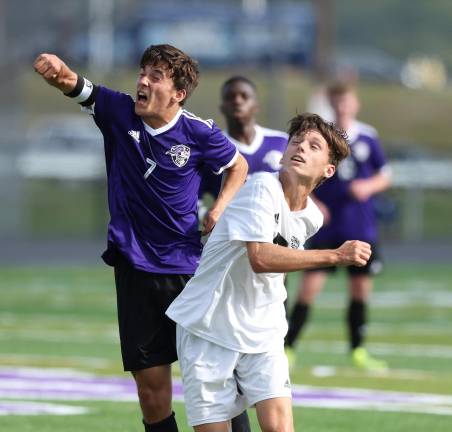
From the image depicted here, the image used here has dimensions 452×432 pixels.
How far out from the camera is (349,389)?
36.7 ft

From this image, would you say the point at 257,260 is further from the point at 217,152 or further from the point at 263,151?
the point at 263,151

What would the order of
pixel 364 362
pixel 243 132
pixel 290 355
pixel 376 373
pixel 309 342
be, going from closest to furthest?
pixel 243 132
pixel 376 373
pixel 290 355
pixel 364 362
pixel 309 342

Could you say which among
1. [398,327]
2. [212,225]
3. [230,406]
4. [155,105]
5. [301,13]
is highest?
[301,13]

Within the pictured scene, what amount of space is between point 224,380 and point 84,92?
169 centimetres

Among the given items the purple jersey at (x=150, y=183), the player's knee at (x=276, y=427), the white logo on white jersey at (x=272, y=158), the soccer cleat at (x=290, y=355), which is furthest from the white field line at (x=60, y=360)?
the player's knee at (x=276, y=427)

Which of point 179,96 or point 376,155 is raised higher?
point 179,96

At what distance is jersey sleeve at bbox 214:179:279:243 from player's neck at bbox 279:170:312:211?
124mm

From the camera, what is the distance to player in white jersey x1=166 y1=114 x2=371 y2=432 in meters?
6.54

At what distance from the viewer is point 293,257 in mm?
6379

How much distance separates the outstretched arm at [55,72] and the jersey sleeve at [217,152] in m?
0.74

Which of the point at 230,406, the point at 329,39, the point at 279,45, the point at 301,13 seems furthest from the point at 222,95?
the point at 329,39

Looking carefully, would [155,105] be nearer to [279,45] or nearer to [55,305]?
[55,305]

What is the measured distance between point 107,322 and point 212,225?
30.9ft

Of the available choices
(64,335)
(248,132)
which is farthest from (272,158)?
(64,335)
